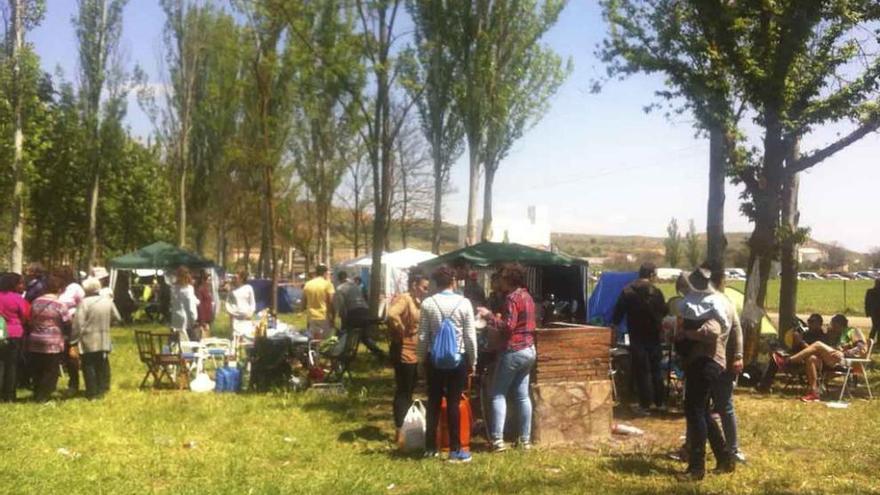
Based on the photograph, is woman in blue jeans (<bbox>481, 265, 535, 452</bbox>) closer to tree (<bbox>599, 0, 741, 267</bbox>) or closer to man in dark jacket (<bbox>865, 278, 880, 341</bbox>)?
tree (<bbox>599, 0, 741, 267</bbox>)

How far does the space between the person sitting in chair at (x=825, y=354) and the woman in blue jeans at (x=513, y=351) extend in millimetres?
4406

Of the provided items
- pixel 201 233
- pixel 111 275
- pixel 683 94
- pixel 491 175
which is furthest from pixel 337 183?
pixel 683 94

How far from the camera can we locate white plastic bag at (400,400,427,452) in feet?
23.9

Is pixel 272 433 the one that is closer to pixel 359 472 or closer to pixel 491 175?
pixel 359 472

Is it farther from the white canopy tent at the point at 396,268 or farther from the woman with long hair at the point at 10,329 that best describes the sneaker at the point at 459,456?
the white canopy tent at the point at 396,268

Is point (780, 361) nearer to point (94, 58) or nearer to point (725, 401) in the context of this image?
point (725, 401)

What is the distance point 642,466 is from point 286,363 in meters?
5.23

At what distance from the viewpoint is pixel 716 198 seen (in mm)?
12625

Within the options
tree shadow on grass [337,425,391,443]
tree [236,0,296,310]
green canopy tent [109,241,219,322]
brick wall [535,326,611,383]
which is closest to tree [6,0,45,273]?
green canopy tent [109,241,219,322]

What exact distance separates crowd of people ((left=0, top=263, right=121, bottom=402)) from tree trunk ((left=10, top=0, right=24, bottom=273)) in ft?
36.4

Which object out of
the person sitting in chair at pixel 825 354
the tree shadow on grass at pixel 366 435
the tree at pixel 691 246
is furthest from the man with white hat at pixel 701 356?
the tree at pixel 691 246

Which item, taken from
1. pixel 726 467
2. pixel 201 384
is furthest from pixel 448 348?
pixel 201 384

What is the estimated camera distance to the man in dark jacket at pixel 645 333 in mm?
9148

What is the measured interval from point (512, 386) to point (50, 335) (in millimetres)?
5300
